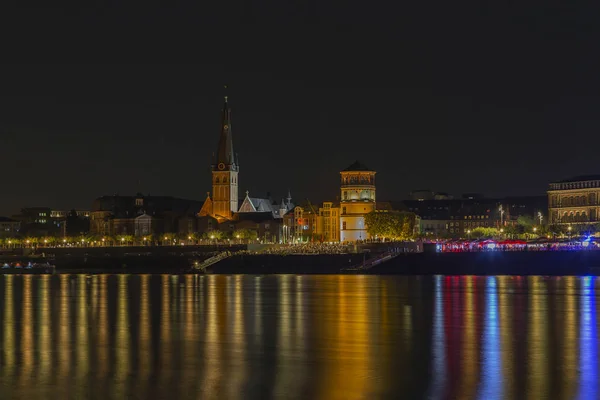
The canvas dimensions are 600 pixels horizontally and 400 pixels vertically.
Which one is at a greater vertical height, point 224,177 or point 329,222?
point 224,177

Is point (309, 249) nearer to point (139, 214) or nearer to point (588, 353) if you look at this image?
point (139, 214)

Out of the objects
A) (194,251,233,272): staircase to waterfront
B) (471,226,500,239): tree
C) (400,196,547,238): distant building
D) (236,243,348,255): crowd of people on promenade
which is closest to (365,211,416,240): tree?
(236,243,348,255): crowd of people on promenade

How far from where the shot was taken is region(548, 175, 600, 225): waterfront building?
16012 cm

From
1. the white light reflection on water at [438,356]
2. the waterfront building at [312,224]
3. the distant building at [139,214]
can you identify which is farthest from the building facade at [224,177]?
the white light reflection on water at [438,356]

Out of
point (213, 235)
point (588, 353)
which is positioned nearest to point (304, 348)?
point (588, 353)

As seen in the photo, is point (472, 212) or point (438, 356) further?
point (472, 212)

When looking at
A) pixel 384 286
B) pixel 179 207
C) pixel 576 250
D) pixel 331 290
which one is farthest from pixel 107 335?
pixel 179 207

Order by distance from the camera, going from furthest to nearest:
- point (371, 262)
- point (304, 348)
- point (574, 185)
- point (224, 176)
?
point (224, 176) < point (574, 185) < point (371, 262) < point (304, 348)

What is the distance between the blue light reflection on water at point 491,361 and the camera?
88.4 feet

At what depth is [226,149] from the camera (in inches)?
7111

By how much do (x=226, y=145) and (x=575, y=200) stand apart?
60.4 m

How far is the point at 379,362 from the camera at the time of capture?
32125 mm

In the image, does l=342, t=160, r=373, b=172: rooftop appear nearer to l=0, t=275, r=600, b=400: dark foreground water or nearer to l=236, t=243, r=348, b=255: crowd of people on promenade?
l=236, t=243, r=348, b=255: crowd of people on promenade

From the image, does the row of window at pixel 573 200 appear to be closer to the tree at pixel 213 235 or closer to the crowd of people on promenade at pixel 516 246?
the crowd of people on promenade at pixel 516 246
